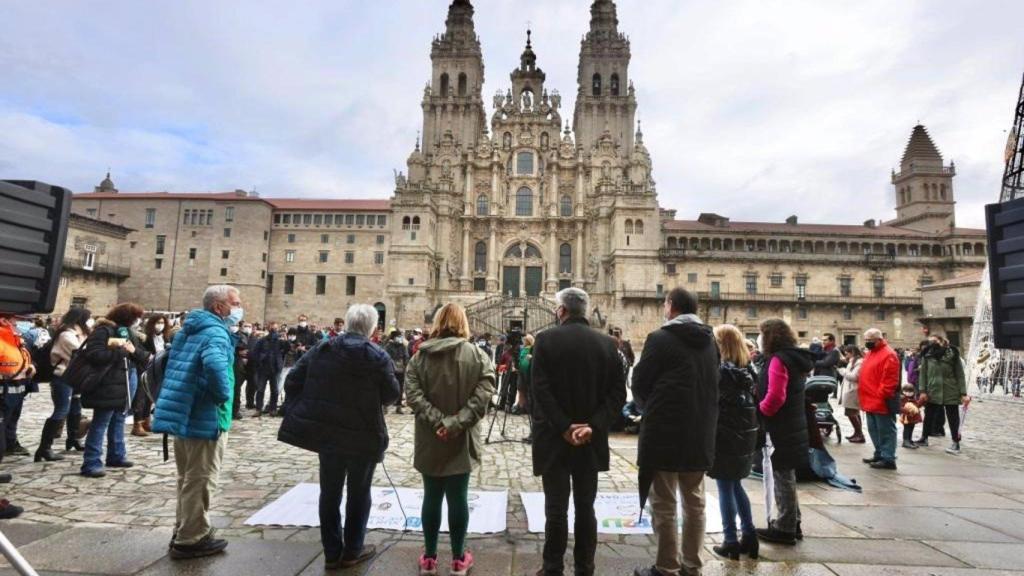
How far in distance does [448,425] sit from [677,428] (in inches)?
61.8

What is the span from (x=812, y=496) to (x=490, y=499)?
141 inches

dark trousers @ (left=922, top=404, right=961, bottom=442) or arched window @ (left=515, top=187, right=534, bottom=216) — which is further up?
arched window @ (left=515, top=187, right=534, bottom=216)

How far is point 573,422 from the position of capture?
3.58 meters

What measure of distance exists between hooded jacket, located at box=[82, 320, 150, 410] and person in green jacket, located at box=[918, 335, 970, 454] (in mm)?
12177

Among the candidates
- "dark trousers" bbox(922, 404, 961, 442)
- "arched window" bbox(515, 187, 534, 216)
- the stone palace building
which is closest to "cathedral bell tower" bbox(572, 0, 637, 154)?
the stone palace building

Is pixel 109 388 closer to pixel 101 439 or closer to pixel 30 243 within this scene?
pixel 101 439

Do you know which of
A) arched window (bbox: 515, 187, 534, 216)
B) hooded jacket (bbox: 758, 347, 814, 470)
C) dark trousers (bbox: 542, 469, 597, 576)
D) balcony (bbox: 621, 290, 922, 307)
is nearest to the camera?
dark trousers (bbox: 542, 469, 597, 576)

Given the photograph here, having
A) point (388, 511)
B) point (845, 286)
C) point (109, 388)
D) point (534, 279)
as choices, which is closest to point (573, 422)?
point (388, 511)

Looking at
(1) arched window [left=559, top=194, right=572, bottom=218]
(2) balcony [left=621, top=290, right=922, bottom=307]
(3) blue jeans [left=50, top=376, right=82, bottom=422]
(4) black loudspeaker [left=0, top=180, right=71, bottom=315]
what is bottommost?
(3) blue jeans [left=50, top=376, right=82, bottom=422]

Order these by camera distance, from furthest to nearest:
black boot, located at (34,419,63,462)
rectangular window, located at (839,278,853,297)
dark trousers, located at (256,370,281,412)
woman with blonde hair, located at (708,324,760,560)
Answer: rectangular window, located at (839,278,853,297)
dark trousers, located at (256,370,281,412)
black boot, located at (34,419,63,462)
woman with blonde hair, located at (708,324,760,560)

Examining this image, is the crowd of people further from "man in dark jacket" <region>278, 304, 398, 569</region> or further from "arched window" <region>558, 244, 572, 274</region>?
"arched window" <region>558, 244, 572, 274</region>

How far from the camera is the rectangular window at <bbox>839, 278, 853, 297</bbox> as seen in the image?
47.5 m

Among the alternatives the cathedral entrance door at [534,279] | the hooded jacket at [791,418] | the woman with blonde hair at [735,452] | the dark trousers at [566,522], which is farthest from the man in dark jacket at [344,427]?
the cathedral entrance door at [534,279]

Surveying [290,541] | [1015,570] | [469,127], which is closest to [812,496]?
[1015,570]
